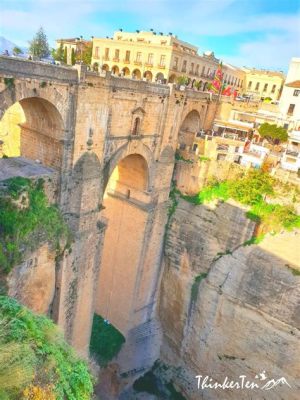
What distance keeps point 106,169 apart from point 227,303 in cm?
862

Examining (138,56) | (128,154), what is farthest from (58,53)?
(128,154)

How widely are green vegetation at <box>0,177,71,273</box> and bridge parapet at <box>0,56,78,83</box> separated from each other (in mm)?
2901

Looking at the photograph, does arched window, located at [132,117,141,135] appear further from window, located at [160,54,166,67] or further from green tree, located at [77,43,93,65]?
green tree, located at [77,43,93,65]

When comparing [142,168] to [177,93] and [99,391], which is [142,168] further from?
[99,391]

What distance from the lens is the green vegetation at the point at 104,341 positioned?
17.1m

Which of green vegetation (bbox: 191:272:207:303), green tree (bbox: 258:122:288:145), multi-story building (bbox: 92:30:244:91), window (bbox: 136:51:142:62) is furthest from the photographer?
window (bbox: 136:51:142:62)

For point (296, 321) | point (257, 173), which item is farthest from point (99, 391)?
point (257, 173)

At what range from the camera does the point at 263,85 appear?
138 feet

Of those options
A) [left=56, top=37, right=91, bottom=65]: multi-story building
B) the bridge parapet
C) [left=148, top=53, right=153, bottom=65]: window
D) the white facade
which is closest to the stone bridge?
the bridge parapet

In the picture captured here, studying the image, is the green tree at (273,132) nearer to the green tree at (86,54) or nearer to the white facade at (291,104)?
the white facade at (291,104)

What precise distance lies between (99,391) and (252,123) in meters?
18.2

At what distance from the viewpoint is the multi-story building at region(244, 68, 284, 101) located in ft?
134

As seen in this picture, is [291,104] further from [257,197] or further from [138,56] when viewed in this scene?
[138,56]

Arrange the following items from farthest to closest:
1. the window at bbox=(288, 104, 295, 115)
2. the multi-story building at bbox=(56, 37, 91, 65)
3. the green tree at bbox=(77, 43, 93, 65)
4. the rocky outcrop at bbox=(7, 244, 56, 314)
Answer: the multi-story building at bbox=(56, 37, 91, 65)
the green tree at bbox=(77, 43, 93, 65)
the window at bbox=(288, 104, 295, 115)
the rocky outcrop at bbox=(7, 244, 56, 314)
